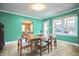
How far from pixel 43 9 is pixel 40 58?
1095 millimetres

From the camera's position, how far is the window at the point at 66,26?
2.11 m

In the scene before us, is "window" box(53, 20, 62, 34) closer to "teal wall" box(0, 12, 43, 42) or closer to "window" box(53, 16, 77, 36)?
"window" box(53, 16, 77, 36)

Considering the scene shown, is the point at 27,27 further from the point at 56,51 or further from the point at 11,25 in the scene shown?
the point at 56,51

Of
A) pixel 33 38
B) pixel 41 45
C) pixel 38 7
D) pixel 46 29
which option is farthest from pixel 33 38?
pixel 38 7

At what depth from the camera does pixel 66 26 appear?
2.15m

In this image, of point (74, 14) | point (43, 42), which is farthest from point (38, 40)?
point (74, 14)

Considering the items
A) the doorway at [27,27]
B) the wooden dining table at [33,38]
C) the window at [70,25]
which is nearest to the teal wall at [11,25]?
the doorway at [27,27]

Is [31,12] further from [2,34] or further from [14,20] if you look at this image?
[2,34]

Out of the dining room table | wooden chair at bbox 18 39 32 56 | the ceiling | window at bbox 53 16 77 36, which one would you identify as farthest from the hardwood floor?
the ceiling

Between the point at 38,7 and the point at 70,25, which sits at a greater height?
the point at 38,7

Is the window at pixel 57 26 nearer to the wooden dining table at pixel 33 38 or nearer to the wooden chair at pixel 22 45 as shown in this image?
the wooden dining table at pixel 33 38

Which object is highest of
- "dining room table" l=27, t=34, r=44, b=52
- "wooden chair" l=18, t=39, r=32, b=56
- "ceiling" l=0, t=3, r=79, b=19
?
"ceiling" l=0, t=3, r=79, b=19

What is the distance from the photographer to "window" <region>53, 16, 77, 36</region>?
2.11 metres

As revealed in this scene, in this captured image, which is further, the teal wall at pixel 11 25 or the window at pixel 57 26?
the window at pixel 57 26
